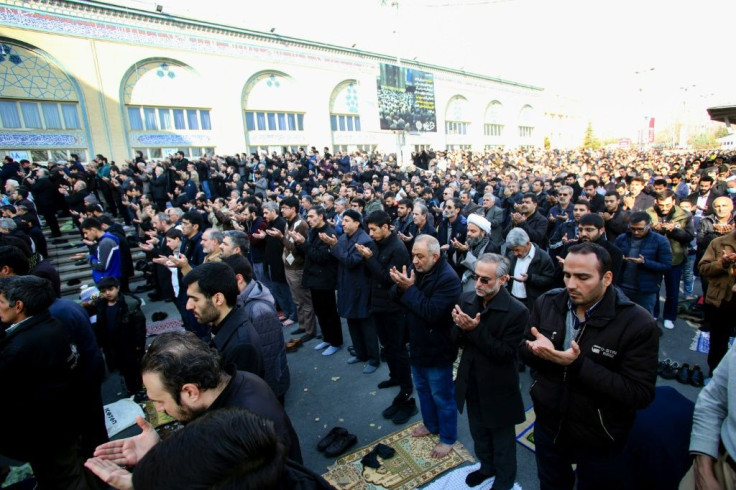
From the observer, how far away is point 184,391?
1643 millimetres

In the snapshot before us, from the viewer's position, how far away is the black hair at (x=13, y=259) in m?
3.35

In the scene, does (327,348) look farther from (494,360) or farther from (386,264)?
(494,360)

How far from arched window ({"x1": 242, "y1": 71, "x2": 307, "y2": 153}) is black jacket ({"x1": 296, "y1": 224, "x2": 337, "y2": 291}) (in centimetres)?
2114

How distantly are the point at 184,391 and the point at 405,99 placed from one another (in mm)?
24024

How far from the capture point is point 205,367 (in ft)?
5.51

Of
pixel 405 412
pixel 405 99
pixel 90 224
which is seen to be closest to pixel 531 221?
pixel 405 412

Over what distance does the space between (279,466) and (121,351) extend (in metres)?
4.31

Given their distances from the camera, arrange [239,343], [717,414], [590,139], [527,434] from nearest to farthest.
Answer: [717,414] → [239,343] → [527,434] → [590,139]

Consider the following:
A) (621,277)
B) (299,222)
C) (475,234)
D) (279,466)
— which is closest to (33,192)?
(299,222)

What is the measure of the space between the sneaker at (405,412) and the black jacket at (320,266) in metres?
→ 1.83

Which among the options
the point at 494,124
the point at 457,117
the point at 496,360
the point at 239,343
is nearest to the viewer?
the point at 239,343

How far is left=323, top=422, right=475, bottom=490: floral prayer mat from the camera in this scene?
9.86 ft

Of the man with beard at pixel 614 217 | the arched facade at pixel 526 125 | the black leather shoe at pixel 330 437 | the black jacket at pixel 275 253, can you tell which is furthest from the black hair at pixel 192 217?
the arched facade at pixel 526 125

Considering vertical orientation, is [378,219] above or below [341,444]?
above
